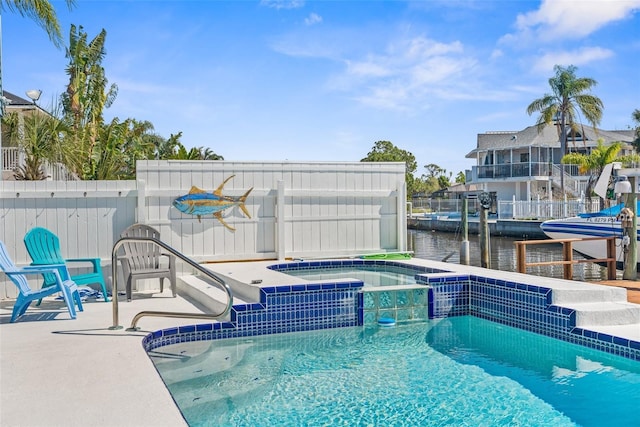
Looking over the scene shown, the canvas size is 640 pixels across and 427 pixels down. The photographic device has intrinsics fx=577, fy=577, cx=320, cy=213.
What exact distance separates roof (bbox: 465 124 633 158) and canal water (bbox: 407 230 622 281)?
11074 mm

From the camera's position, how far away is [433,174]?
75.4 meters

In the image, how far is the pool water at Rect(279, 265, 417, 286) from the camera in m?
8.44

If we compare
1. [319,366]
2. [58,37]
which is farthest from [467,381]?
[58,37]

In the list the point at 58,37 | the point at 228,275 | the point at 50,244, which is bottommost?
the point at 228,275

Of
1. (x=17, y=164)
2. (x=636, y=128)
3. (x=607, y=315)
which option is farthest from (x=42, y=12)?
(x=636, y=128)

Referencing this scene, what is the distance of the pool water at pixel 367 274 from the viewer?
8.44 m

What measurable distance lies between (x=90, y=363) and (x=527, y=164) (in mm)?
36477

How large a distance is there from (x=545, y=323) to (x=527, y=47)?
1351cm

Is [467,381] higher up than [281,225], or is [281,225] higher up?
[281,225]

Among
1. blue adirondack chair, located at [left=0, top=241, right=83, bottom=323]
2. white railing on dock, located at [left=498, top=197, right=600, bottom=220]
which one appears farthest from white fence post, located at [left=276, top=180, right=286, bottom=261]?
white railing on dock, located at [left=498, top=197, right=600, bottom=220]

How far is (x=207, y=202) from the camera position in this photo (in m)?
10.2

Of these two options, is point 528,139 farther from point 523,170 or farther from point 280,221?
point 280,221

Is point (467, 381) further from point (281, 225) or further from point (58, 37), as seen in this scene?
point (58, 37)

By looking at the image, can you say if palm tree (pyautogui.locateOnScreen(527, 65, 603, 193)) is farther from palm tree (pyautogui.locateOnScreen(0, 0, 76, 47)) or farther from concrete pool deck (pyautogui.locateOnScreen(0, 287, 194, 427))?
concrete pool deck (pyautogui.locateOnScreen(0, 287, 194, 427))
